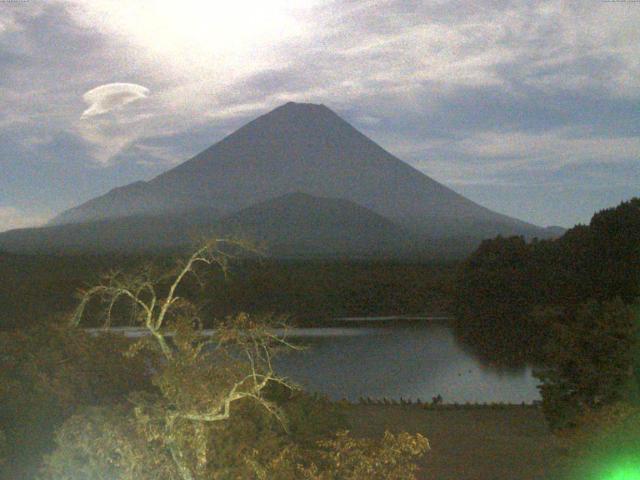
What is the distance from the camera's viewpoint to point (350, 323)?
45406mm

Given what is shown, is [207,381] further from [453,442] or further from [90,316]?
[90,316]

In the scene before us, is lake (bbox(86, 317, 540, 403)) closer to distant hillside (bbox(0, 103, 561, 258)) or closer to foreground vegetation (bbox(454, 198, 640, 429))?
foreground vegetation (bbox(454, 198, 640, 429))

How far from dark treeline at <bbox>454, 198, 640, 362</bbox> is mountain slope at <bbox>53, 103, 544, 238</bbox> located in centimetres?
7932

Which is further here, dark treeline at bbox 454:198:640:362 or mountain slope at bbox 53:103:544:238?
mountain slope at bbox 53:103:544:238

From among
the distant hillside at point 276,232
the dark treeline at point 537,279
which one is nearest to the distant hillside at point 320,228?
the distant hillside at point 276,232

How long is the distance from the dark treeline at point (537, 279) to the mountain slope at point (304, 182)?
3123 inches

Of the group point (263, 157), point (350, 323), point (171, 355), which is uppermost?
point (263, 157)

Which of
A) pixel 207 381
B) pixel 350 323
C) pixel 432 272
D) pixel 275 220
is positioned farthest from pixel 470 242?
pixel 207 381

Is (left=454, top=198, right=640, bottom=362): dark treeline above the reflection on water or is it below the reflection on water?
above

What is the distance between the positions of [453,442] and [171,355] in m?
7.36

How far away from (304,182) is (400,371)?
4768 inches

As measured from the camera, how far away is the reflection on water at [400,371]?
21.8 m

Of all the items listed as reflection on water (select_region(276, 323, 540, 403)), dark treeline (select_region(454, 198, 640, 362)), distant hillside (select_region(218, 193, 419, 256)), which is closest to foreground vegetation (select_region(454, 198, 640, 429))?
dark treeline (select_region(454, 198, 640, 362))

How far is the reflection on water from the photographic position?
21.8 m
